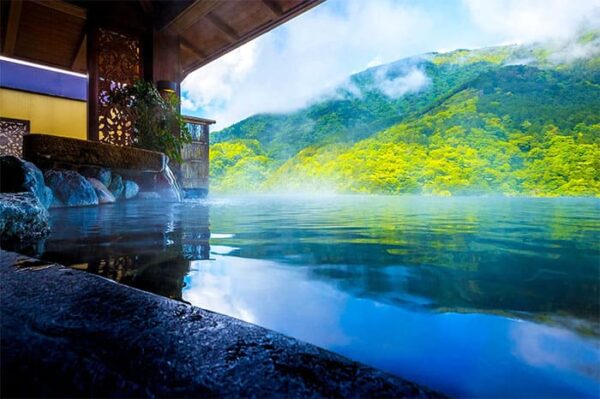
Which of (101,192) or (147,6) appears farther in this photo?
(147,6)

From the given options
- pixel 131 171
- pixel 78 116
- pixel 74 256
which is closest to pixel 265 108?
pixel 78 116

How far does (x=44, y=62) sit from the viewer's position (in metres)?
8.37

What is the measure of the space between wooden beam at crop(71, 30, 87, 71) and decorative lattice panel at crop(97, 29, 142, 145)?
1.67 m

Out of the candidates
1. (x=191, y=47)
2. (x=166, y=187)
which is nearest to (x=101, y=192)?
(x=166, y=187)

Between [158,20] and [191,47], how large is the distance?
1.03 meters

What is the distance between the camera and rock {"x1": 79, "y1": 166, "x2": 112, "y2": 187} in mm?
4605

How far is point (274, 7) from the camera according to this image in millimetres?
5695

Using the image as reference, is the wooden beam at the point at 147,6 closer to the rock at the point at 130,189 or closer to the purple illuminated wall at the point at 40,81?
the rock at the point at 130,189

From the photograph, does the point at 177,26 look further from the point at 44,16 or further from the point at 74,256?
the point at 74,256

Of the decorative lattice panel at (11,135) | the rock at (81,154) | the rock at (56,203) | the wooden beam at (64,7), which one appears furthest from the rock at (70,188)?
the decorative lattice panel at (11,135)

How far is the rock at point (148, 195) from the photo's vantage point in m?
5.59

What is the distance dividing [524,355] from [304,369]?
1.16ft

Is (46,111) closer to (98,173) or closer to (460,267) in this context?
(98,173)

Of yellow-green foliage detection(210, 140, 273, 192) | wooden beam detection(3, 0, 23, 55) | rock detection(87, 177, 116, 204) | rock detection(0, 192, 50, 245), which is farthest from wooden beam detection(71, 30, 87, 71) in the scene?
yellow-green foliage detection(210, 140, 273, 192)
